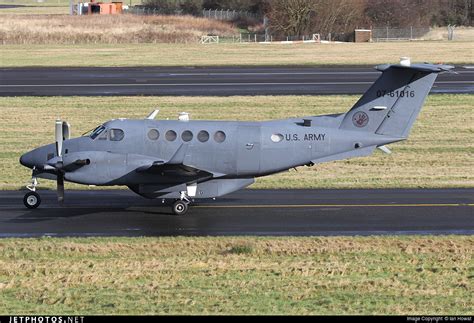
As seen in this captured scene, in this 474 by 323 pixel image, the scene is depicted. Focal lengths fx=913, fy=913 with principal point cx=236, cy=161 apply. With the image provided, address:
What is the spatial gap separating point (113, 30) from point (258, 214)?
75218 millimetres

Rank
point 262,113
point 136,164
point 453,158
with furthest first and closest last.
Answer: point 262,113
point 453,158
point 136,164

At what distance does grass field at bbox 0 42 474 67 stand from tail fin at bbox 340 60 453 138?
40.8 m

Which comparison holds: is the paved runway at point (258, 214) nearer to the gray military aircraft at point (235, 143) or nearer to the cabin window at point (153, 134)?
the gray military aircraft at point (235, 143)

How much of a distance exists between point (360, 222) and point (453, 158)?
1082 centimetres

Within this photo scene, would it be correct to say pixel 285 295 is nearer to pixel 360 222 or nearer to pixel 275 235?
pixel 275 235

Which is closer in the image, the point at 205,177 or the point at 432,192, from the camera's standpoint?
the point at 205,177

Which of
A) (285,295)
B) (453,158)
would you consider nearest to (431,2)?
(453,158)

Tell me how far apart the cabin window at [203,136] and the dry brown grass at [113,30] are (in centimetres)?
6585

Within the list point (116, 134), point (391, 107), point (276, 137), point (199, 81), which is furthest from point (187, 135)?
point (199, 81)

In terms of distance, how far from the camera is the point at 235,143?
941 inches

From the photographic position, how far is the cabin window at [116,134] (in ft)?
78.3

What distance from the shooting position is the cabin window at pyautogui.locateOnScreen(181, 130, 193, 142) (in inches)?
945

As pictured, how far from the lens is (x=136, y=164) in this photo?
2339 centimetres

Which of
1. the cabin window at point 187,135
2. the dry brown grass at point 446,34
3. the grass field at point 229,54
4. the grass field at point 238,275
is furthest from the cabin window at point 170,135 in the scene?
the dry brown grass at point 446,34
